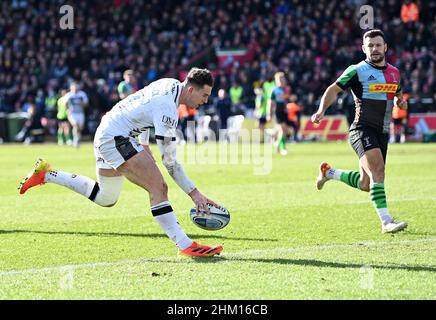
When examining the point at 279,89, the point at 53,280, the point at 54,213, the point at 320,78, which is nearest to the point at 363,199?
the point at 54,213

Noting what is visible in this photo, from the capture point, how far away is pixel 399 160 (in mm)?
21203

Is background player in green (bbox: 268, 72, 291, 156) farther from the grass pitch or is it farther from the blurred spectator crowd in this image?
the grass pitch

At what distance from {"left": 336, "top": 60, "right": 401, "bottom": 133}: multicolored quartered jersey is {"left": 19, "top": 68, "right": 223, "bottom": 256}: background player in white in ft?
8.03

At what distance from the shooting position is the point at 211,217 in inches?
327

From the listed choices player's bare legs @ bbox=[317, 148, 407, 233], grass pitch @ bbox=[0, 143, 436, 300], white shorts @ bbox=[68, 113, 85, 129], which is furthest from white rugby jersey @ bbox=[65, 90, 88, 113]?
player's bare legs @ bbox=[317, 148, 407, 233]

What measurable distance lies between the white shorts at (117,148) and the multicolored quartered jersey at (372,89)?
2.87 m

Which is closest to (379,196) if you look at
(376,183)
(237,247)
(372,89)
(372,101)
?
(376,183)

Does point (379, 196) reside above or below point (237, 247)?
above

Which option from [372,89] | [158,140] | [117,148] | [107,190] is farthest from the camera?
[372,89]

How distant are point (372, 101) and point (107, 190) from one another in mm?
3130

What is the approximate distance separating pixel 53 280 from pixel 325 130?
25.7 m

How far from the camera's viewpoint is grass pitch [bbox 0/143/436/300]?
259 inches

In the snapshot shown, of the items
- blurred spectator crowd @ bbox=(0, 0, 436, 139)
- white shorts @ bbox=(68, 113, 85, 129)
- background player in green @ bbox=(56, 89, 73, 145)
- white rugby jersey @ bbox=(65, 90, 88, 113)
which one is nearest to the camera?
white rugby jersey @ bbox=(65, 90, 88, 113)

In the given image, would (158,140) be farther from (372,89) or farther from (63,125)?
(63,125)
